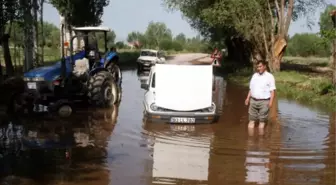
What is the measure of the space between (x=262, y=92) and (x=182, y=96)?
7.65 feet

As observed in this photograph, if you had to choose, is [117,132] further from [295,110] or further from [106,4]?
[106,4]

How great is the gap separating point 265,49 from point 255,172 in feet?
78.2

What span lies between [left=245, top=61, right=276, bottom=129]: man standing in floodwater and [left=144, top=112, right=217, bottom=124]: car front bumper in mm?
1379

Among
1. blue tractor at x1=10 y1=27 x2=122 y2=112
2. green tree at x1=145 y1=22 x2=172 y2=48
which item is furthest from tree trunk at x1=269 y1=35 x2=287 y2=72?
green tree at x1=145 y1=22 x2=172 y2=48

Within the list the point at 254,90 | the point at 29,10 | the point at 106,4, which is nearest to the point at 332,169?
the point at 254,90

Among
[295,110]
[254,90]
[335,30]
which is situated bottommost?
[295,110]

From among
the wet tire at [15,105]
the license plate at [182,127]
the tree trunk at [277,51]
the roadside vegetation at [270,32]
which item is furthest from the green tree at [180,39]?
the license plate at [182,127]

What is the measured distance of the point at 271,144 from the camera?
34.8ft

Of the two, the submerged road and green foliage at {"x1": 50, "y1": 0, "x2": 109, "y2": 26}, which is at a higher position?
green foliage at {"x1": 50, "y1": 0, "x2": 109, "y2": 26}

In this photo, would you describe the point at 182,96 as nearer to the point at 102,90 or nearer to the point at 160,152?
the point at 102,90

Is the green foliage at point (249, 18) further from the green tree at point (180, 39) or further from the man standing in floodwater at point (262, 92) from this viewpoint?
the green tree at point (180, 39)

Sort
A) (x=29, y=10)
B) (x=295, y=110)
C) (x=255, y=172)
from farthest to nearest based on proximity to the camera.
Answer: (x=29, y=10)
(x=295, y=110)
(x=255, y=172)

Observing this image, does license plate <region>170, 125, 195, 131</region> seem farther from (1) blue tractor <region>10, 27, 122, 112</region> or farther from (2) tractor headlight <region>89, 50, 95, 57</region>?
(2) tractor headlight <region>89, 50, 95, 57</region>

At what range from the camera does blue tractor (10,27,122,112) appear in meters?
13.9
